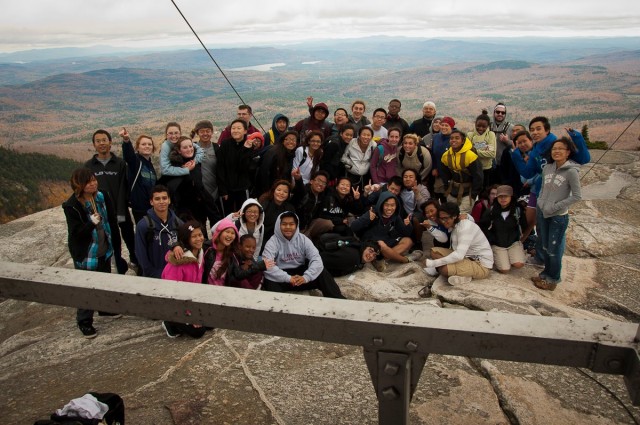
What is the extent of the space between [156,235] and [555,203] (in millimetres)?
4573

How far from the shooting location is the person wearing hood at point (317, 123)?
7.01m

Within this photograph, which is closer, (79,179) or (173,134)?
(79,179)

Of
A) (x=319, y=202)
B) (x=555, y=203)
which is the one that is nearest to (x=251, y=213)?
(x=319, y=202)

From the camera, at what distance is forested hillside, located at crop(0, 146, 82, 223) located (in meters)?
33.3

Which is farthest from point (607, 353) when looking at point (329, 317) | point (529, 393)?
point (529, 393)

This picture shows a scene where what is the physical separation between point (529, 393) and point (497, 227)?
121 inches

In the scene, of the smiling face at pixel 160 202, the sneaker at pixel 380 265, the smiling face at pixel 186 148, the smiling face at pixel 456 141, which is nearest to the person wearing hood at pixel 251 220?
the smiling face at pixel 160 202

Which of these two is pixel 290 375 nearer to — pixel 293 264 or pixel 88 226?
pixel 293 264

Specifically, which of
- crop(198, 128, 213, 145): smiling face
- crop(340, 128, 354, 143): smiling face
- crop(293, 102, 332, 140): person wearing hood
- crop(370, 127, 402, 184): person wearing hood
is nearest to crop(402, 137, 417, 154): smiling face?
crop(370, 127, 402, 184): person wearing hood

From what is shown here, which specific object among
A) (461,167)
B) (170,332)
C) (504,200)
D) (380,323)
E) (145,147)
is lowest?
(170,332)

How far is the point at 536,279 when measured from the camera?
18.2ft

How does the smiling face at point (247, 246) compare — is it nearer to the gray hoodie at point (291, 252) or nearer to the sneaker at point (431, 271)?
the gray hoodie at point (291, 252)

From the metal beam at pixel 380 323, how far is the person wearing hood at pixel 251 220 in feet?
11.0

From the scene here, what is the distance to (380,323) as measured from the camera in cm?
150
